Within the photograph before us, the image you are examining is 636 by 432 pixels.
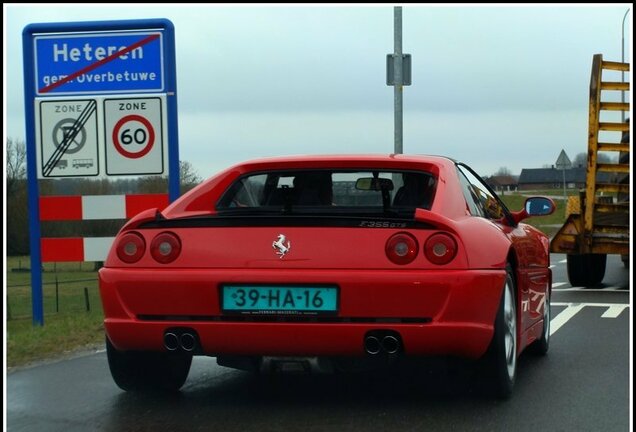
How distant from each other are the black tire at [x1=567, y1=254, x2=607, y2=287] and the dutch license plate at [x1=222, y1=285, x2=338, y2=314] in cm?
1067

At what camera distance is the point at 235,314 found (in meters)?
4.92

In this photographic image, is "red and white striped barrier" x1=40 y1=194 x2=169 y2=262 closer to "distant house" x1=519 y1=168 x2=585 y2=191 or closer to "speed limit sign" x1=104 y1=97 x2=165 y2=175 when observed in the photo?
"speed limit sign" x1=104 y1=97 x2=165 y2=175

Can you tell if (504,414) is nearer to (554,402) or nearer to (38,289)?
(554,402)

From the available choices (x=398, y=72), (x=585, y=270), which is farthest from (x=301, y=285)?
(x=398, y=72)

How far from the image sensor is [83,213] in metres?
9.52

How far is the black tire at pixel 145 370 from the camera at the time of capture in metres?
5.49

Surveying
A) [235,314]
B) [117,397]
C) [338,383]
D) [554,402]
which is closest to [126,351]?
[117,397]

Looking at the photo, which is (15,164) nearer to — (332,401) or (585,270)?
(585,270)

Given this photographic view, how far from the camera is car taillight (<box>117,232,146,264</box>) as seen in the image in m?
5.15

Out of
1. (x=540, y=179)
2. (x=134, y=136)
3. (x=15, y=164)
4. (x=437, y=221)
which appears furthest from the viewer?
(x=540, y=179)

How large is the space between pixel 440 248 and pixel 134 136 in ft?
18.0

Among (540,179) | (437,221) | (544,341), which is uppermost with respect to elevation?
(437,221)

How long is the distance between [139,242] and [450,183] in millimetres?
1678

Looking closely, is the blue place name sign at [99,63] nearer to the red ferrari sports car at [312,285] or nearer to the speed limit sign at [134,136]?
the speed limit sign at [134,136]
